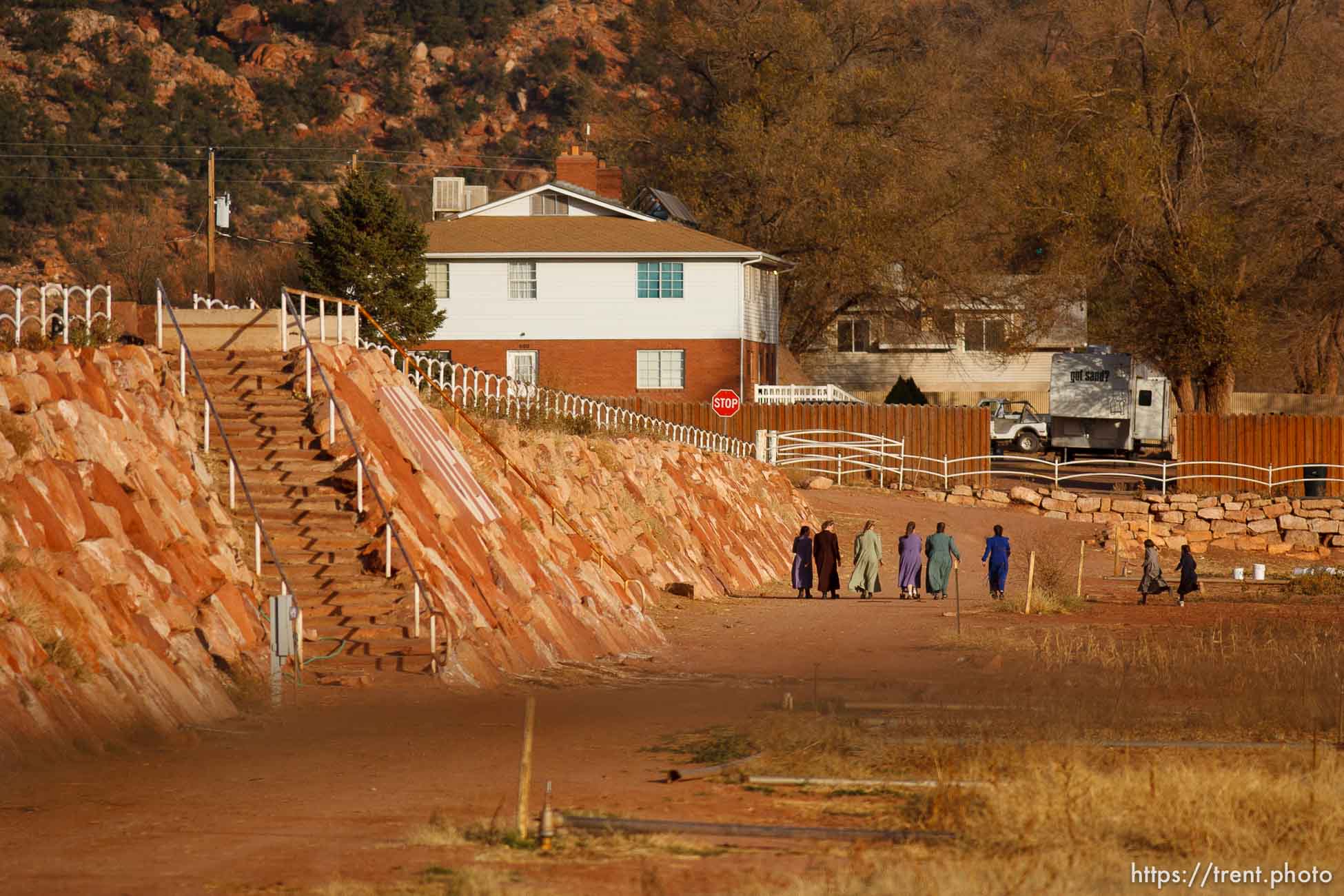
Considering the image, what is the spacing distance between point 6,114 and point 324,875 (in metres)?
83.5

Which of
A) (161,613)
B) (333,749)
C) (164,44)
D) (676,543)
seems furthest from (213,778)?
(164,44)

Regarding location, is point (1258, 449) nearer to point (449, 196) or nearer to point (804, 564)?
point (804, 564)

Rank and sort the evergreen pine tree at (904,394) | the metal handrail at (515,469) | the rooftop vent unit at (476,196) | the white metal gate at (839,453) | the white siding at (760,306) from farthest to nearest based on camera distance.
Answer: the rooftop vent unit at (476,196) < the evergreen pine tree at (904,394) < the white siding at (760,306) < the white metal gate at (839,453) < the metal handrail at (515,469)

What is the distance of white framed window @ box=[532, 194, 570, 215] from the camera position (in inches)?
2082

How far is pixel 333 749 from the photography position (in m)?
12.7

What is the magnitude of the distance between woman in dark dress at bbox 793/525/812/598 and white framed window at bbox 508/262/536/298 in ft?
77.4

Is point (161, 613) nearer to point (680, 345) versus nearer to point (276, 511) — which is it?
point (276, 511)

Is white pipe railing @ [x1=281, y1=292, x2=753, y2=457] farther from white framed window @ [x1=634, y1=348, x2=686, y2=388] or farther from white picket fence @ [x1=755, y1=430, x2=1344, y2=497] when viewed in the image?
white framed window @ [x1=634, y1=348, x2=686, y2=388]

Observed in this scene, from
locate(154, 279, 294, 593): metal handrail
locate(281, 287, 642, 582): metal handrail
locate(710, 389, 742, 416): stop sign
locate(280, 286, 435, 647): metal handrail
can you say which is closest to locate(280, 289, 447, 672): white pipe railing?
locate(280, 286, 435, 647): metal handrail

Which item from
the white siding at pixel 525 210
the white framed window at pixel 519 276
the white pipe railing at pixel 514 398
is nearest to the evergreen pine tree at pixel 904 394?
the white siding at pixel 525 210

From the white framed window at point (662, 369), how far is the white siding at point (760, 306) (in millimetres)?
2054

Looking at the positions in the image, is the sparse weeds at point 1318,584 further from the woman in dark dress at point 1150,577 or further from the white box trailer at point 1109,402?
the white box trailer at point 1109,402

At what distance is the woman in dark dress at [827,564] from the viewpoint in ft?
89.4

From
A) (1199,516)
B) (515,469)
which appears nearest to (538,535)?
Result: (515,469)
